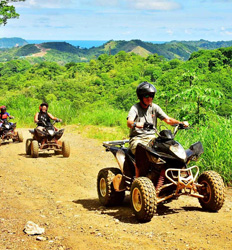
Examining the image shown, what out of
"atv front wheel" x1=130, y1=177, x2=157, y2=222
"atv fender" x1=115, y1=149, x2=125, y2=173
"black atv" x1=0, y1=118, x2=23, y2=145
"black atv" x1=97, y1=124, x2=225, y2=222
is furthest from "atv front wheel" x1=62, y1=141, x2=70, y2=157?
"atv front wheel" x1=130, y1=177, x2=157, y2=222

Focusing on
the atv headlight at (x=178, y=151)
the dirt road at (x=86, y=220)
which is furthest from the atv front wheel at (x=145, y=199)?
the atv headlight at (x=178, y=151)

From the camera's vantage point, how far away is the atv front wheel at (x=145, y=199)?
4645mm

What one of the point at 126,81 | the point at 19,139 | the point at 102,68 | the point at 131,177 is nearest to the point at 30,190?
the point at 131,177

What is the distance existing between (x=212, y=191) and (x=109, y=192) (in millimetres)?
1505

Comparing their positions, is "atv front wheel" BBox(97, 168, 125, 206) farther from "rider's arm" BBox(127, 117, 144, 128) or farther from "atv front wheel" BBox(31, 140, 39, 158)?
"atv front wheel" BBox(31, 140, 39, 158)

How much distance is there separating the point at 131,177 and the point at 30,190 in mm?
2326

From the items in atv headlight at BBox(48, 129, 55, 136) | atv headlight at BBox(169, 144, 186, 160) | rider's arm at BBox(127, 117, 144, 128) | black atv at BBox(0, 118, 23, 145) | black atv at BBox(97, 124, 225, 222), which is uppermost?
rider's arm at BBox(127, 117, 144, 128)

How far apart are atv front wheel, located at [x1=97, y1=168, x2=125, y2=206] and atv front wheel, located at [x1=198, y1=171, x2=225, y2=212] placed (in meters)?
1.25

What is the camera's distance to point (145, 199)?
15.2 feet

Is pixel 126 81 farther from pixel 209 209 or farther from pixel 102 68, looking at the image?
pixel 209 209

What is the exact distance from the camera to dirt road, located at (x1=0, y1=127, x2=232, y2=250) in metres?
4.12

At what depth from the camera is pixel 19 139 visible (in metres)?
12.9

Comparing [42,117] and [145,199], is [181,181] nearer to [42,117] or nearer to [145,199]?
[145,199]

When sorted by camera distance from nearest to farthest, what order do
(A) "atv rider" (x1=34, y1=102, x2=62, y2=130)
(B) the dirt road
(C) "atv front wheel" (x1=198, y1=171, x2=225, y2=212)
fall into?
(B) the dirt road
(C) "atv front wheel" (x1=198, y1=171, x2=225, y2=212)
(A) "atv rider" (x1=34, y1=102, x2=62, y2=130)
